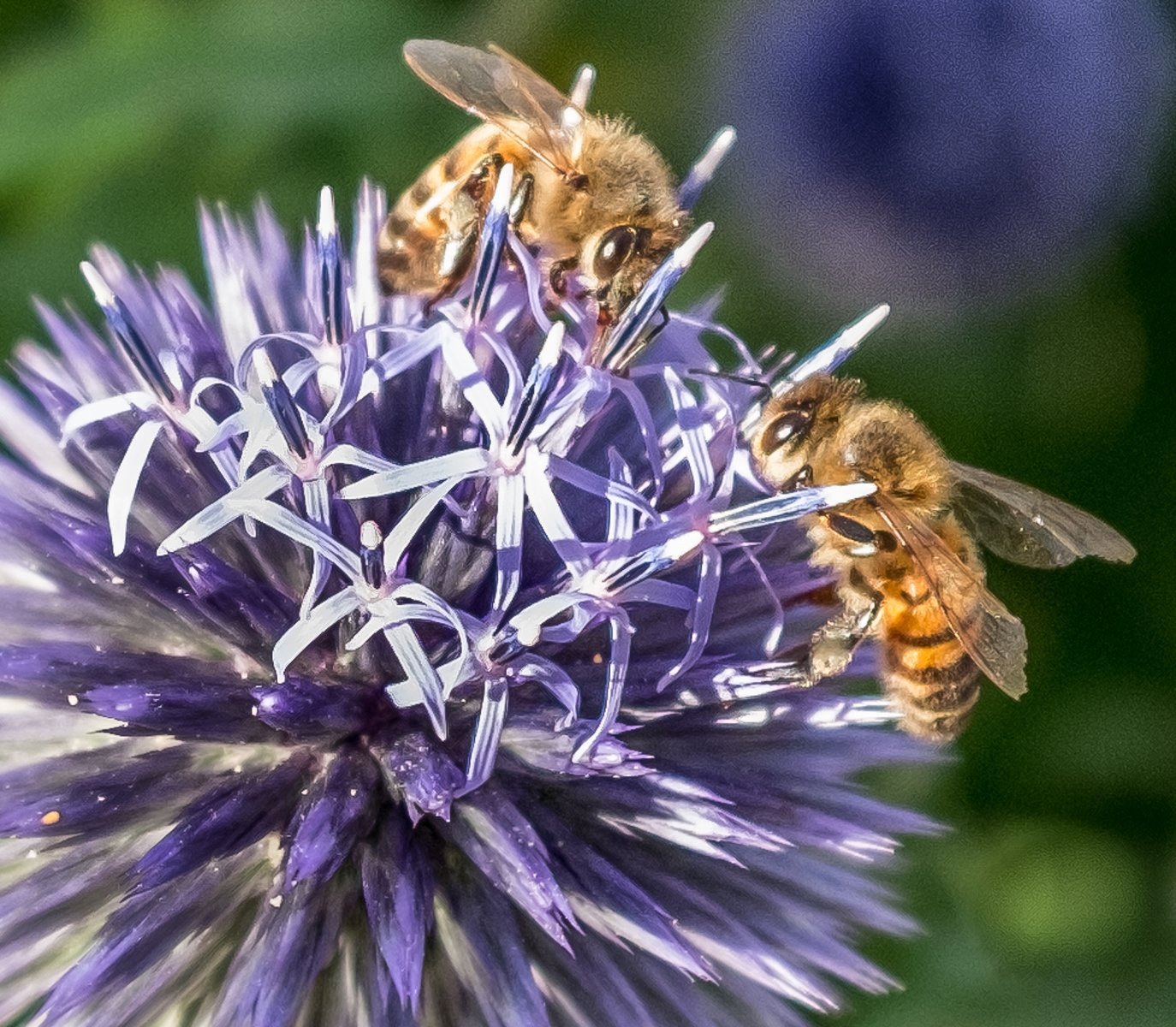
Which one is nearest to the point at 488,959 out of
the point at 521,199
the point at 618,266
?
the point at 618,266

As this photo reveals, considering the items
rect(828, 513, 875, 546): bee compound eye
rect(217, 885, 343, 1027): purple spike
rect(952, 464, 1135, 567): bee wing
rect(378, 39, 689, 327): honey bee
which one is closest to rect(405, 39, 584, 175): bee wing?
rect(378, 39, 689, 327): honey bee

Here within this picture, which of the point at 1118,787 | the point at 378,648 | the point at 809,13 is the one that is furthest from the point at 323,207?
the point at 1118,787

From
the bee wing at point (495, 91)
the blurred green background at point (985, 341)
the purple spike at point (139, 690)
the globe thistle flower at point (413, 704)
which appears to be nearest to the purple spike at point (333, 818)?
the globe thistle flower at point (413, 704)

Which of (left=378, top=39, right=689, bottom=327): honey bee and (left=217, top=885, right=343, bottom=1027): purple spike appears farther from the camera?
(left=378, top=39, right=689, bottom=327): honey bee

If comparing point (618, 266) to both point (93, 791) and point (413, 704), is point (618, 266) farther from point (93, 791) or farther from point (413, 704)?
point (93, 791)

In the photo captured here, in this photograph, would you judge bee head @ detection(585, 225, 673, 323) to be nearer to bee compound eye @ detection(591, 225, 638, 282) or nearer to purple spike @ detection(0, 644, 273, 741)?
bee compound eye @ detection(591, 225, 638, 282)
